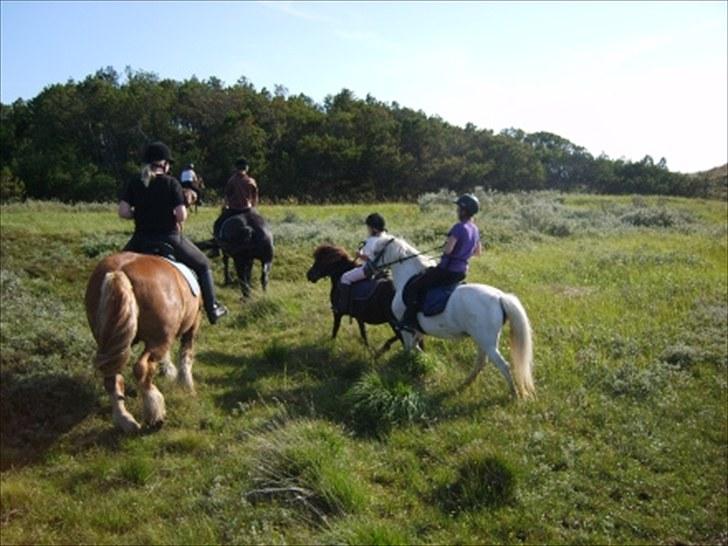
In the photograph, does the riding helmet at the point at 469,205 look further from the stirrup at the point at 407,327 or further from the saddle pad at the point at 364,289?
the saddle pad at the point at 364,289

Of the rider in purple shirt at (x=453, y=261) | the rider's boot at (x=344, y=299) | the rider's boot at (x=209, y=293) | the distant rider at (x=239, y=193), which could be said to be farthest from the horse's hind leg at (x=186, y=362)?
the distant rider at (x=239, y=193)

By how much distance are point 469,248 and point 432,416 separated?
234cm

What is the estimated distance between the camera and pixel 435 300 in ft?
26.9

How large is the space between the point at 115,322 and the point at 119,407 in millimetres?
1013

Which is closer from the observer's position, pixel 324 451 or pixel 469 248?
pixel 324 451

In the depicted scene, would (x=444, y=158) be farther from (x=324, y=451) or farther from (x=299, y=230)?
(x=324, y=451)

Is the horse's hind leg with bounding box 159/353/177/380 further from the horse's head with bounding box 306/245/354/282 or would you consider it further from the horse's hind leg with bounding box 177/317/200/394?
the horse's head with bounding box 306/245/354/282

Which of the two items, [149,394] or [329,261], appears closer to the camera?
[149,394]

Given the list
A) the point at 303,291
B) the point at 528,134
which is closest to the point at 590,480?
the point at 303,291

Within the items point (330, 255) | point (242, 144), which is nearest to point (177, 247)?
point (330, 255)

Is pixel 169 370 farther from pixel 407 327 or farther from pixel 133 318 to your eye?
pixel 407 327

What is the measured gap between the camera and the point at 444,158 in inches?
2196

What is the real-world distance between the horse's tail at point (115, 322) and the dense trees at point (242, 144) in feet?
112

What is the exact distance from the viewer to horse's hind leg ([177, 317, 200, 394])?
7.86 metres
